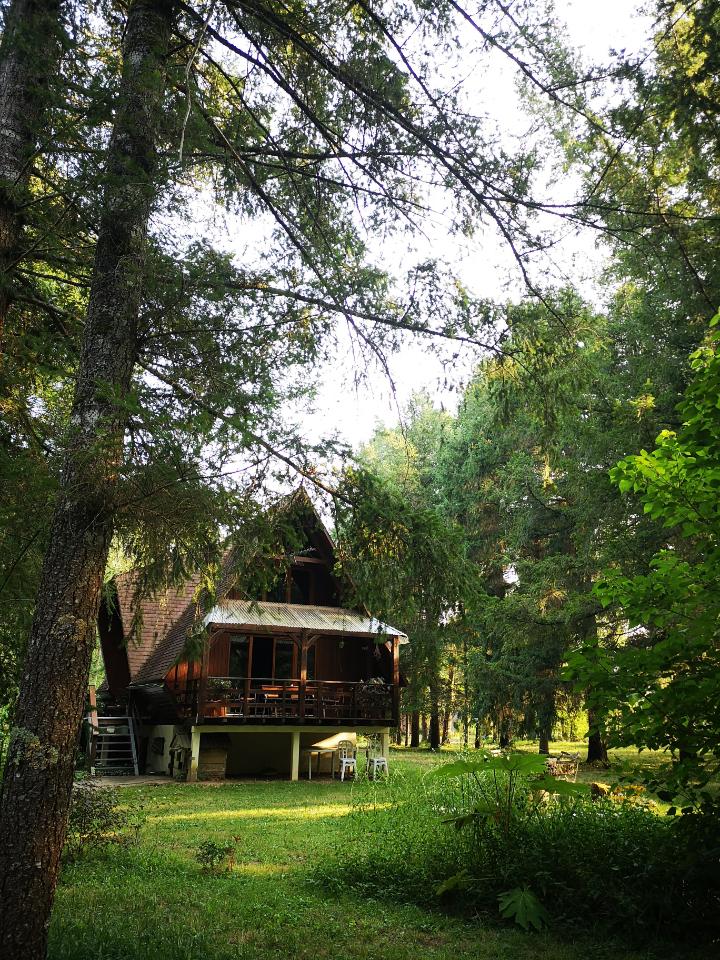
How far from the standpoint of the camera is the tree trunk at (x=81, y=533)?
4219mm

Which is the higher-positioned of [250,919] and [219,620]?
[219,620]

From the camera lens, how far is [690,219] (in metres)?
4.97

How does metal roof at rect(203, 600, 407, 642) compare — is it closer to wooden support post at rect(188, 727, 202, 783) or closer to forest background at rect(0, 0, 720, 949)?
wooden support post at rect(188, 727, 202, 783)

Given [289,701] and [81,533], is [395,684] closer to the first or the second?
[289,701]

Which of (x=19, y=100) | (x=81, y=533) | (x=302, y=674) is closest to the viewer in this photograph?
(x=81, y=533)

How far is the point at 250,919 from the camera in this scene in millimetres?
5547

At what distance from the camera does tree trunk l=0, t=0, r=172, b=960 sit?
4219mm

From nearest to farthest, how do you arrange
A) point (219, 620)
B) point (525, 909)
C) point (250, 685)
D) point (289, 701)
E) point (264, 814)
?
point (525, 909)
point (264, 814)
point (219, 620)
point (289, 701)
point (250, 685)

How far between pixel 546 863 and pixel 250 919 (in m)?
2.36

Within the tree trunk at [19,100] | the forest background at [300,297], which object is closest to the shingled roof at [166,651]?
the forest background at [300,297]

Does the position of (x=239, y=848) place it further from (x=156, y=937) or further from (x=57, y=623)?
(x=57, y=623)

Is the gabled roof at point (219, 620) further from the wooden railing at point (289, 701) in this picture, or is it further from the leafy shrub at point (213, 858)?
the leafy shrub at point (213, 858)

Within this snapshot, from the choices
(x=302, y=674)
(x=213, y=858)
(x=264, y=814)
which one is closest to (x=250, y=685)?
(x=302, y=674)

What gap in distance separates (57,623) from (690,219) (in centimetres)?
505
